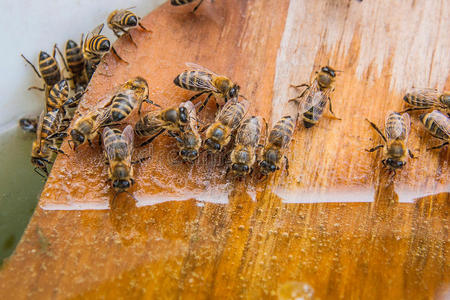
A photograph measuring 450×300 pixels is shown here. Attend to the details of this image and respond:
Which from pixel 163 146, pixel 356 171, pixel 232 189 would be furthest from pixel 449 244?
pixel 163 146

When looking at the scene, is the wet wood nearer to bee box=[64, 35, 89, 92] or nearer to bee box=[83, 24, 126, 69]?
bee box=[83, 24, 126, 69]

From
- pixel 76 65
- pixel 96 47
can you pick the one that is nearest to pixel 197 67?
pixel 96 47

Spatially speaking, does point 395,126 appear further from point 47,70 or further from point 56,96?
point 47,70

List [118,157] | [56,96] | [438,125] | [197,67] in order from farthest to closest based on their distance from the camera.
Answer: [56,96], [197,67], [438,125], [118,157]

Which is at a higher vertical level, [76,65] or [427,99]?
[427,99]

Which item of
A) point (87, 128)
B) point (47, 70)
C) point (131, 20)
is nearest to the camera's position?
point (87, 128)

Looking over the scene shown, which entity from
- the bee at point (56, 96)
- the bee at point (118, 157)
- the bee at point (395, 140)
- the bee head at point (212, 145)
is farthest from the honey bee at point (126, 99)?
the bee at point (395, 140)

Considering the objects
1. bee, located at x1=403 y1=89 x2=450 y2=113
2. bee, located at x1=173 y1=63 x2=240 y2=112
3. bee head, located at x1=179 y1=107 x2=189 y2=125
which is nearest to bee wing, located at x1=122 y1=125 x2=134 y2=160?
bee head, located at x1=179 y1=107 x2=189 y2=125

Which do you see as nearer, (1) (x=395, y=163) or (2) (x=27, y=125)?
(1) (x=395, y=163)
